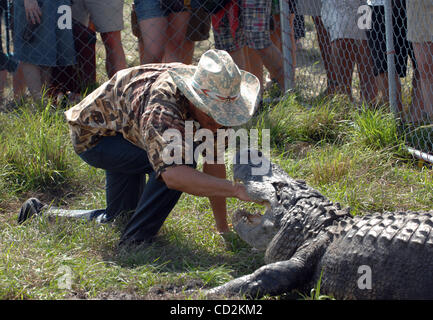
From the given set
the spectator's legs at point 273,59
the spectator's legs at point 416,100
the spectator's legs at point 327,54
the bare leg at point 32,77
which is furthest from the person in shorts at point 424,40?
the bare leg at point 32,77

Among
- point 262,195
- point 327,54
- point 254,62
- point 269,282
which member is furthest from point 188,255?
point 327,54

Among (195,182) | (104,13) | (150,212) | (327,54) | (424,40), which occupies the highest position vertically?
(104,13)

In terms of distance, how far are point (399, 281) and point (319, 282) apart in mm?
351

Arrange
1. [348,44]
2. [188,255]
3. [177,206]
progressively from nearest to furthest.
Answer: [188,255] → [177,206] → [348,44]

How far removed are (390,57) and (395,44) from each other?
0.38m

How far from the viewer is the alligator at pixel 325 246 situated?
2459 millimetres

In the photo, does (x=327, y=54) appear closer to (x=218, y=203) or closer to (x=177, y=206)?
(x=177, y=206)

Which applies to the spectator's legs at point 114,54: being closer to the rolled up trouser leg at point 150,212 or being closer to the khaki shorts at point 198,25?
the khaki shorts at point 198,25

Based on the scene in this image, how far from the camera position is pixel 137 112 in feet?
9.61

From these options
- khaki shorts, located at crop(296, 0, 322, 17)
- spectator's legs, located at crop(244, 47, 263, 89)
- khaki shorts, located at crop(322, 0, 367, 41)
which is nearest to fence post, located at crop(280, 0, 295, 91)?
khaki shorts, located at crop(296, 0, 322, 17)

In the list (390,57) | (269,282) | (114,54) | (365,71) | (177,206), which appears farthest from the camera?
(114,54)

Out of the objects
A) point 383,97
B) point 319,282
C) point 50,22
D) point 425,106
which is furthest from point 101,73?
point 319,282

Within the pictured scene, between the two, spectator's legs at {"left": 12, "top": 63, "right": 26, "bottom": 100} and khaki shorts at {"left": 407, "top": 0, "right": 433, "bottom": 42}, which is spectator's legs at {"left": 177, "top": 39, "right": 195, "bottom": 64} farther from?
khaki shorts at {"left": 407, "top": 0, "right": 433, "bottom": 42}

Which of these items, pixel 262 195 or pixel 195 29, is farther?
pixel 195 29
